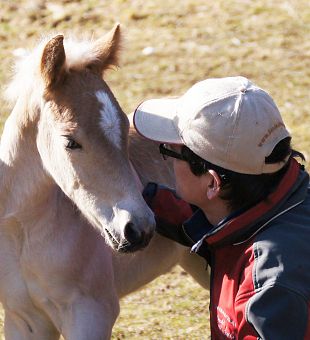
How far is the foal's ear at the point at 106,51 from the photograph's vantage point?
4.16 metres

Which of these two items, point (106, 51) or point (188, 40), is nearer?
point (106, 51)

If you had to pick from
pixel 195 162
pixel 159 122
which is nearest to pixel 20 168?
pixel 159 122

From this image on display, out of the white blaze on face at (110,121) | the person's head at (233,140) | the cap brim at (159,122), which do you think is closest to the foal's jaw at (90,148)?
the white blaze on face at (110,121)

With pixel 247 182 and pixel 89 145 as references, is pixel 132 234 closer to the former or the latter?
pixel 89 145

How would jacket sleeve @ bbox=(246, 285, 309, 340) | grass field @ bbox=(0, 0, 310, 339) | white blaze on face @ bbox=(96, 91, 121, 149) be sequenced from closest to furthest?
jacket sleeve @ bbox=(246, 285, 309, 340), white blaze on face @ bbox=(96, 91, 121, 149), grass field @ bbox=(0, 0, 310, 339)

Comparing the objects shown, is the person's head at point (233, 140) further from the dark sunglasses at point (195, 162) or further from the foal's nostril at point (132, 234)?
the foal's nostril at point (132, 234)

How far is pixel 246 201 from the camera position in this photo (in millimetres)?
3242

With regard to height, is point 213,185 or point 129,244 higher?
point 213,185

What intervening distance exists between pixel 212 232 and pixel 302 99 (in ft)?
19.3

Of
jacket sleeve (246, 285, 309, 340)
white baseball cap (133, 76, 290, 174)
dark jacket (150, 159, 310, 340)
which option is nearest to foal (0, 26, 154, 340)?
dark jacket (150, 159, 310, 340)

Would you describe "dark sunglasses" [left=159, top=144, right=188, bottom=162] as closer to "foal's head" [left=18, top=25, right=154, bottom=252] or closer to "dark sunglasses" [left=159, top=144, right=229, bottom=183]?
"dark sunglasses" [left=159, top=144, right=229, bottom=183]

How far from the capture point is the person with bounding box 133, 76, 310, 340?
2992mm

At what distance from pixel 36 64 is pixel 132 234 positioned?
889 mm

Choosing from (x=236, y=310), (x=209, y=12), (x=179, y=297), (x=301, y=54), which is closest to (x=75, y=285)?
(x=236, y=310)
